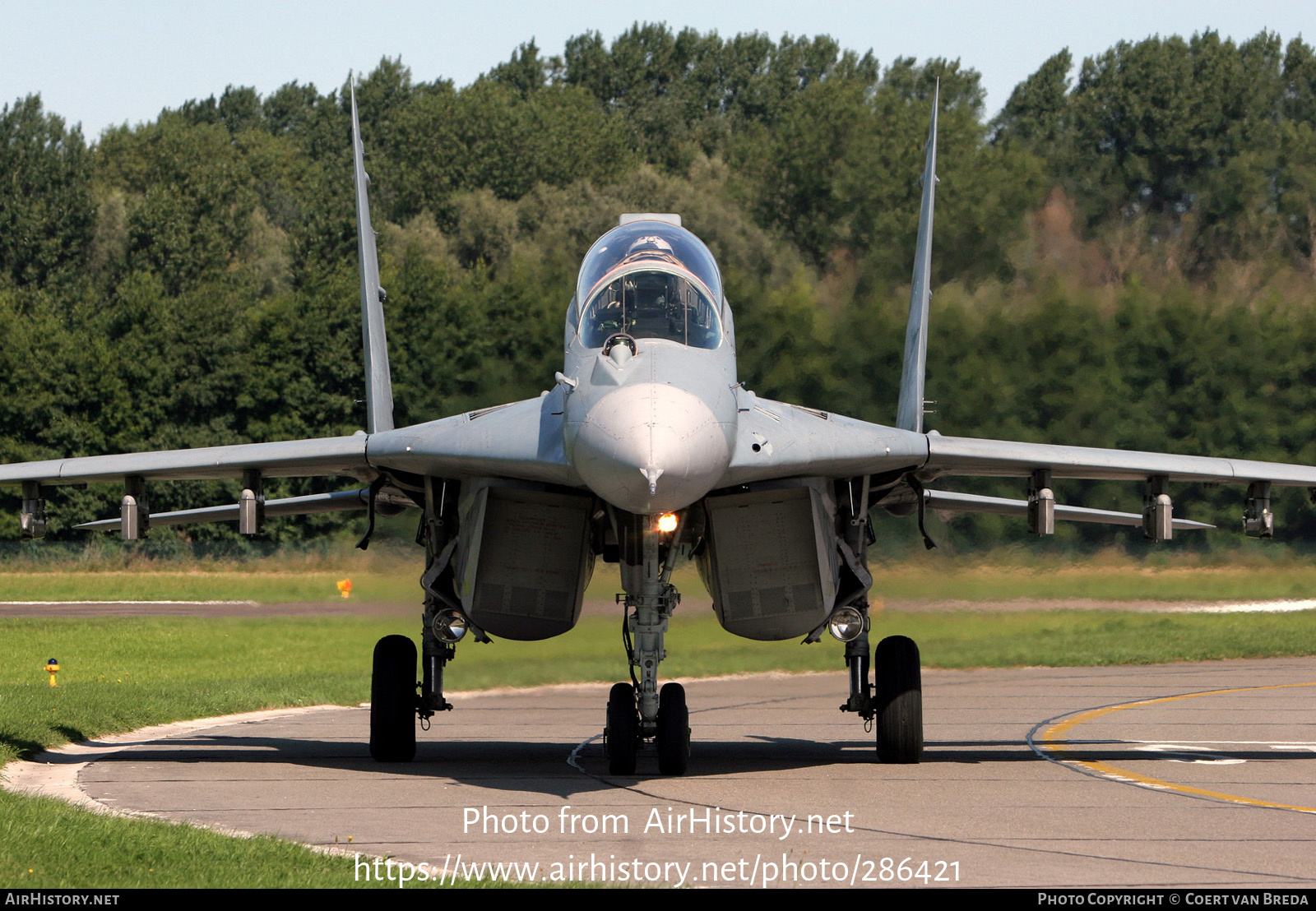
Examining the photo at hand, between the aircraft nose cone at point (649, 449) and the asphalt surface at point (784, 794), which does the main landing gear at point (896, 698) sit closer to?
the asphalt surface at point (784, 794)

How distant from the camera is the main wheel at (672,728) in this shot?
441 inches

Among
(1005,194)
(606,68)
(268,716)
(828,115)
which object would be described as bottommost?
(268,716)

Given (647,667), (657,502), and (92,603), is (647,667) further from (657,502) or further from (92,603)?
(92,603)

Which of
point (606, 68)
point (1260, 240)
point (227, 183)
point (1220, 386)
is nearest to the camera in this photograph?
point (1220, 386)

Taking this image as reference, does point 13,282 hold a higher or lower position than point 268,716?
higher

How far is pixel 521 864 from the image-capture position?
7.96 metres

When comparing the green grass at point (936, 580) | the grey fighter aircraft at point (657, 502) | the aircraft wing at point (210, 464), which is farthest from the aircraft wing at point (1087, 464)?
the green grass at point (936, 580)

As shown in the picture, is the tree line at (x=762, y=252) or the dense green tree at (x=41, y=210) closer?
the tree line at (x=762, y=252)

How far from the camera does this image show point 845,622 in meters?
12.3

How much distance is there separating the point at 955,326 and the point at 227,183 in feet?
153

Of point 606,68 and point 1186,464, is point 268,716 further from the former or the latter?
point 606,68

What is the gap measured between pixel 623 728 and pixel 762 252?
91.1 ft

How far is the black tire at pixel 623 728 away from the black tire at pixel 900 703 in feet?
7.73

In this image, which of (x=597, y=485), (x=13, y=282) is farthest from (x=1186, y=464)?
(x=13, y=282)
